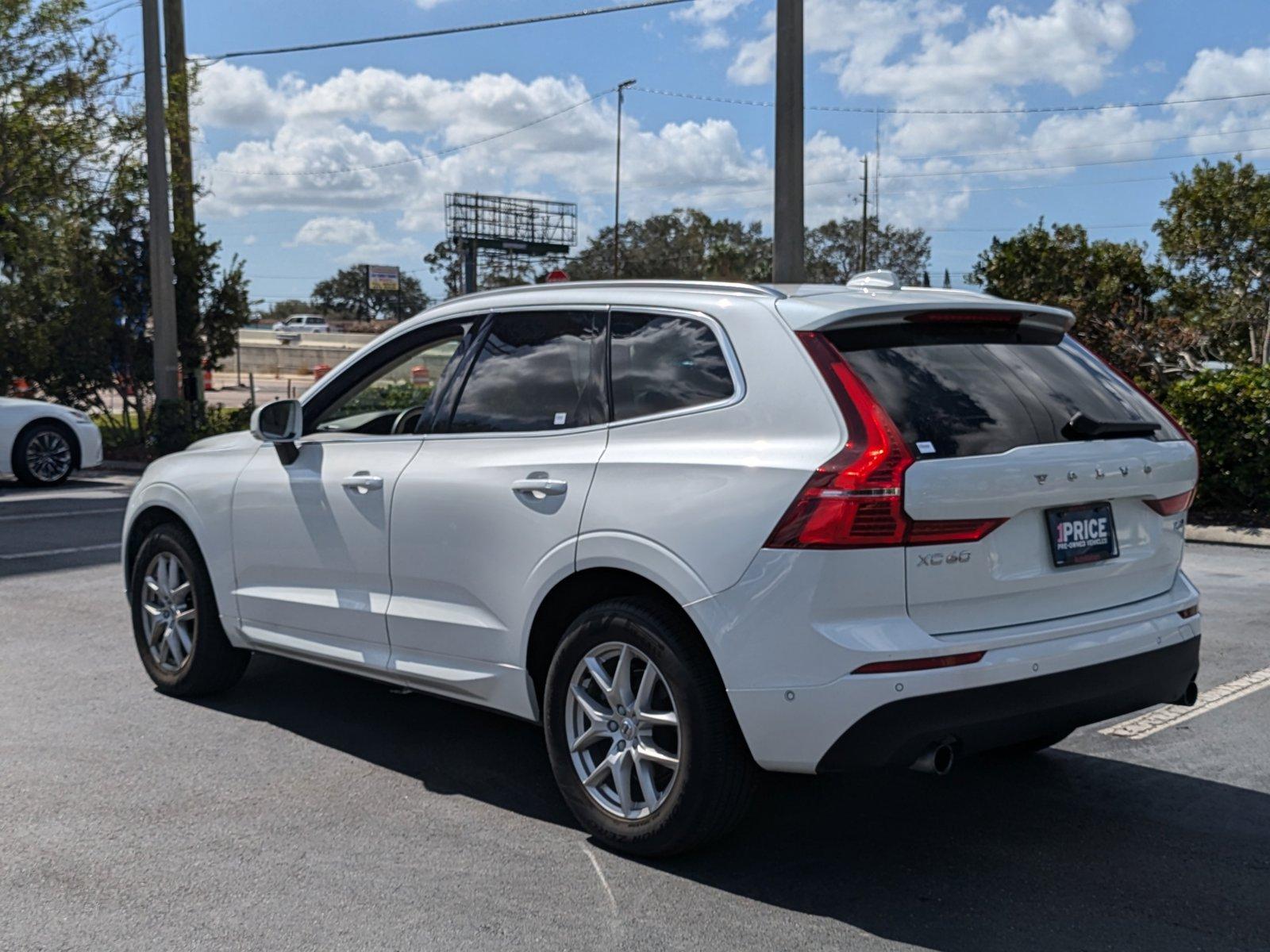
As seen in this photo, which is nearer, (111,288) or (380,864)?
(380,864)

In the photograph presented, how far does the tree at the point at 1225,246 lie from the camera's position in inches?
1433

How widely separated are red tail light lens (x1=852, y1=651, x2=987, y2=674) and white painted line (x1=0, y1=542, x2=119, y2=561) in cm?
890

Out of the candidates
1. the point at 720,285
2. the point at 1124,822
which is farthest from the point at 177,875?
the point at 1124,822

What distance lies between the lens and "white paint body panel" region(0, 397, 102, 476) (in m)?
16.8

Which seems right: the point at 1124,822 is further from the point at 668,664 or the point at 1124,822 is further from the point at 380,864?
the point at 380,864

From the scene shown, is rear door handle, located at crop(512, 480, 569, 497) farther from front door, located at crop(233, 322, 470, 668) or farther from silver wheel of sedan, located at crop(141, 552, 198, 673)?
silver wheel of sedan, located at crop(141, 552, 198, 673)

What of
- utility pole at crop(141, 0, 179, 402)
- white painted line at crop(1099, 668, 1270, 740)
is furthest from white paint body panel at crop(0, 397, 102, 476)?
white painted line at crop(1099, 668, 1270, 740)

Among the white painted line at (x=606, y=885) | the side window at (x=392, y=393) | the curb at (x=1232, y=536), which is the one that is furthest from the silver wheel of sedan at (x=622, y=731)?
the curb at (x=1232, y=536)

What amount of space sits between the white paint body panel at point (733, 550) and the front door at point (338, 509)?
0.01m

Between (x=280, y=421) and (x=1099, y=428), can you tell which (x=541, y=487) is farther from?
(x=1099, y=428)

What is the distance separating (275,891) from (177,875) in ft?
1.16

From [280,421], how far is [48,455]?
12.7 meters

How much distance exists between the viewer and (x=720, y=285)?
4.72 m

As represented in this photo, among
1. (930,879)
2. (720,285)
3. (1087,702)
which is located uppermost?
(720,285)
